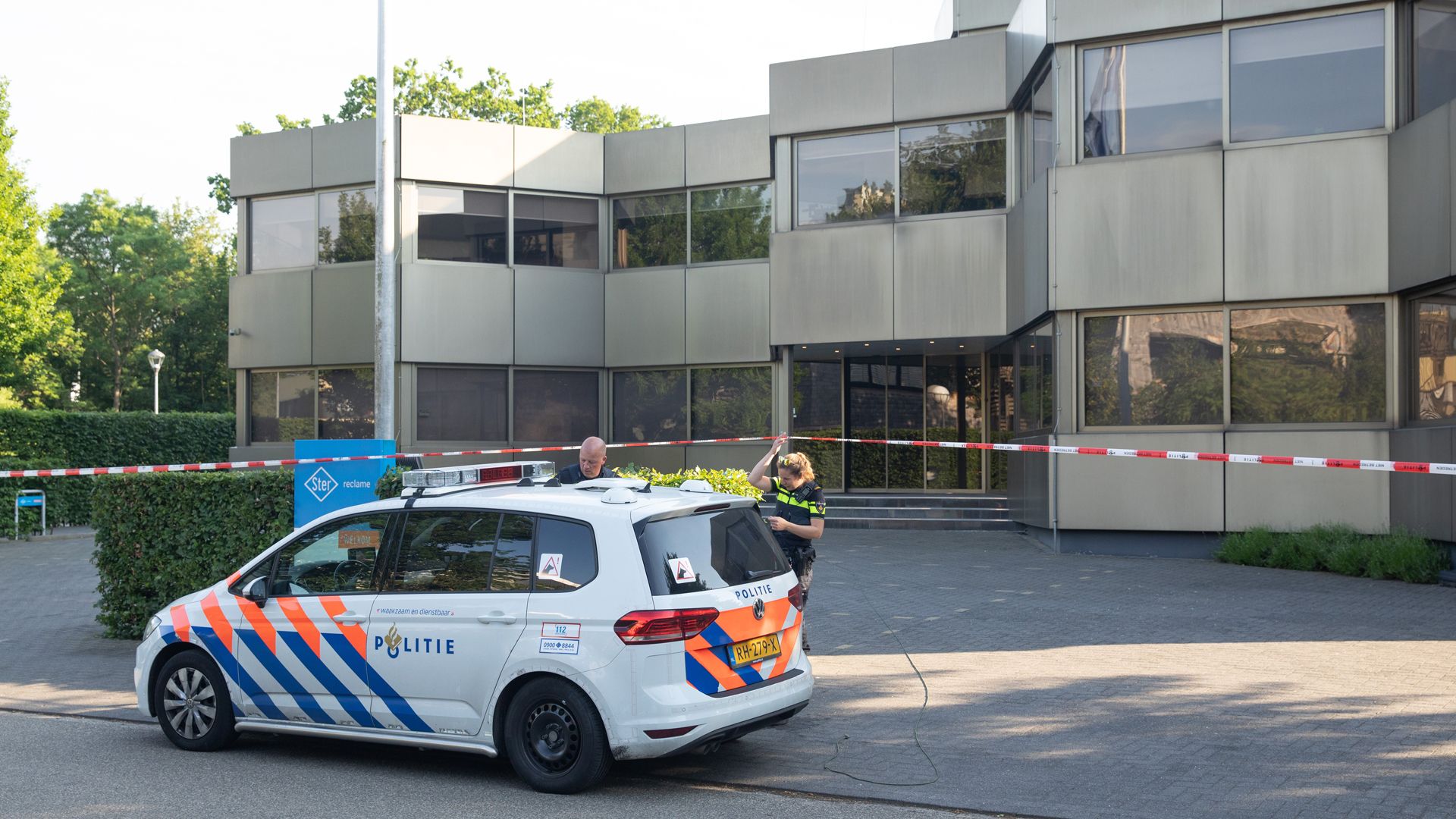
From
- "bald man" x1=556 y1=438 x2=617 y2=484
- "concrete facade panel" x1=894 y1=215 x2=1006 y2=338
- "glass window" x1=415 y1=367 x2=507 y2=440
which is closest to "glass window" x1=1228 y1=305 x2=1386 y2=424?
"concrete facade panel" x1=894 y1=215 x2=1006 y2=338

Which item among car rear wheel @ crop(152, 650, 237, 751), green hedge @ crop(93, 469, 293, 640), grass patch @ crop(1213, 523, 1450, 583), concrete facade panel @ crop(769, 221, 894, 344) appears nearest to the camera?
car rear wheel @ crop(152, 650, 237, 751)

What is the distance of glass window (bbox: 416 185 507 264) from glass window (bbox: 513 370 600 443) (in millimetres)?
2306

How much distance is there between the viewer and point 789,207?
2130 centimetres

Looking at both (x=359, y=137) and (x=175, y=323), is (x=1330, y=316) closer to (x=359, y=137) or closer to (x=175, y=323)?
(x=359, y=137)

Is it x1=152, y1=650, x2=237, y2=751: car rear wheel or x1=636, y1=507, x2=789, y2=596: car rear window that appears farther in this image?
x1=152, y1=650, x2=237, y2=751: car rear wheel

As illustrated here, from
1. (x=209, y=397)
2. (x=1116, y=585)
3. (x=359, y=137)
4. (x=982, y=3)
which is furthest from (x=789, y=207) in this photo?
(x=209, y=397)

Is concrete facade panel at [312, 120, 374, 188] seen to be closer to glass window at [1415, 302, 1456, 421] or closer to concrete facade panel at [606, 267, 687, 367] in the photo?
concrete facade panel at [606, 267, 687, 367]

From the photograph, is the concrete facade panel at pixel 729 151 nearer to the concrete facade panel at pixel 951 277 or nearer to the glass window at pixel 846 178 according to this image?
the glass window at pixel 846 178

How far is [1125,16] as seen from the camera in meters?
16.0

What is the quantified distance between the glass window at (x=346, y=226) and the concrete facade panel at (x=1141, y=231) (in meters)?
12.6

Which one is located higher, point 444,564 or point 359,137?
point 359,137

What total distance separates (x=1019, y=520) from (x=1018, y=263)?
3787mm

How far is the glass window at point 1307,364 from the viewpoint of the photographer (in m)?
15.2

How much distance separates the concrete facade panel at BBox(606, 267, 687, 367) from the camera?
23.5 metres
